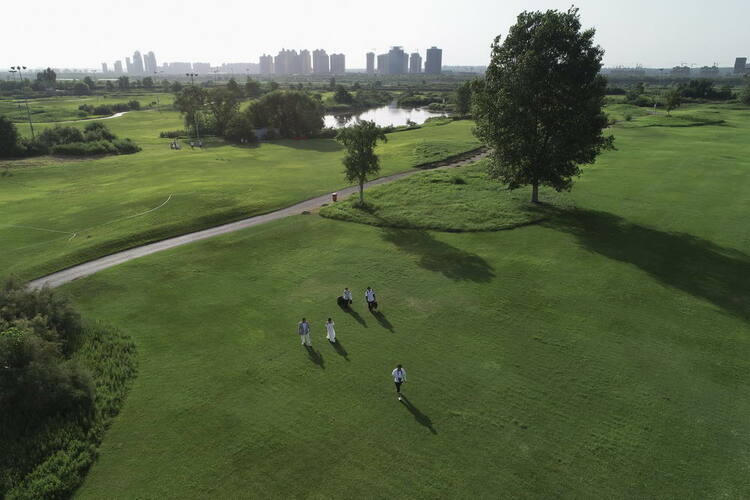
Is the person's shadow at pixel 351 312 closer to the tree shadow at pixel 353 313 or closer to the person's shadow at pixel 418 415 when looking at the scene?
the tree shadow at pixel 353 313

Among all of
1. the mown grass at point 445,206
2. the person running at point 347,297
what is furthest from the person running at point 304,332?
the mown grass at point 445,206

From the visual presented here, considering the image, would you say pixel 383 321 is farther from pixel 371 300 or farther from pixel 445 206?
pixel 445 206

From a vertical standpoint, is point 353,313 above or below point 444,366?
above

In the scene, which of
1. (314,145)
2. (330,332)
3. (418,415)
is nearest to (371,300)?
(330,332)

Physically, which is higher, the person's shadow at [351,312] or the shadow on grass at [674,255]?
the shadow on grass at [674,255]

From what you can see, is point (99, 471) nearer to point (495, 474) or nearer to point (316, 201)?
point (495, 474)

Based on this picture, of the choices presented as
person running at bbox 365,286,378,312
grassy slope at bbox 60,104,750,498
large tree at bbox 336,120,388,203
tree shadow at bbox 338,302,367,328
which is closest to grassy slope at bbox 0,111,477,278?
grassy slope at bbox 60,104,750,498
